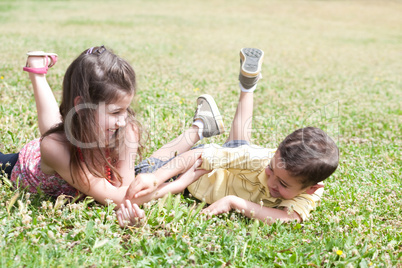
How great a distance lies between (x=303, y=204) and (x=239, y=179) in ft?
2.16

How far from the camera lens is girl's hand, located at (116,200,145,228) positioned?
315 cm

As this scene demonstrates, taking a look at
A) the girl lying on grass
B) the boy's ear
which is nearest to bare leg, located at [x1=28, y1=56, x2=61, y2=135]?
the girl lying on grass

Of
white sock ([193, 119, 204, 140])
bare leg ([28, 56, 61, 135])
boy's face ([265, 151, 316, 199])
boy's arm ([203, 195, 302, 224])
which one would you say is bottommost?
boy's arm ([203, 195, 302, 224])

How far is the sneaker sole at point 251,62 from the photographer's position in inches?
192

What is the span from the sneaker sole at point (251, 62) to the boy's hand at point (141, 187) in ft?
6.37

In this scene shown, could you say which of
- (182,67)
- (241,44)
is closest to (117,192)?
(182,67)

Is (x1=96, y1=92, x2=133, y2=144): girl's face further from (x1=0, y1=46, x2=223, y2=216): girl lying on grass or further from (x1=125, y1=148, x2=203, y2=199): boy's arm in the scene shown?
(x1=125, y1=148, x2=203, y2=199): boy's arm

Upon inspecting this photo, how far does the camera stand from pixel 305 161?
3385 mm

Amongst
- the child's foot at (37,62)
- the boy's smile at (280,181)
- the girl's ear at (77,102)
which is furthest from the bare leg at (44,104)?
the boy's smile at (280,181)

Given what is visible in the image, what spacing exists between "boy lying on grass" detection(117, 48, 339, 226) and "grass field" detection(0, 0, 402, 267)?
0.49 ft

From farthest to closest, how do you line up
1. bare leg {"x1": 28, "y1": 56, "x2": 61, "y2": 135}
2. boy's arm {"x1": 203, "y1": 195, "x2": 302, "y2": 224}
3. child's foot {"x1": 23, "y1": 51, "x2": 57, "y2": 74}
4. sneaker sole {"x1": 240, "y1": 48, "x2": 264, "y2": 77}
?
sneaker sole {"x1": 240, "y1": 48, "x2": 264, "y2": 77} → bare leg {"x1": 28, "y1": 56, "x2": 61, "y2": 135} → child's foot {"x1": 23, "y1": 51, "x2": 57, "y2": 74} → boy's arm {"x1": 203, "y1": 195, "x2": 302, "y2": 224}

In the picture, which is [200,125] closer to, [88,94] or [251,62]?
[251,62]

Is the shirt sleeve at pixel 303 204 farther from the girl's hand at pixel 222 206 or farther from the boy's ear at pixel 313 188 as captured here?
the girl's hand at pixel 222 206

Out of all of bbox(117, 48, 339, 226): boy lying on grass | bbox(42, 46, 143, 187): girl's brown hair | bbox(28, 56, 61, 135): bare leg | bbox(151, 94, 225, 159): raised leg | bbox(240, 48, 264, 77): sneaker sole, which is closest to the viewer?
bbox(42, 46, 143, 187): girl's brown hair
